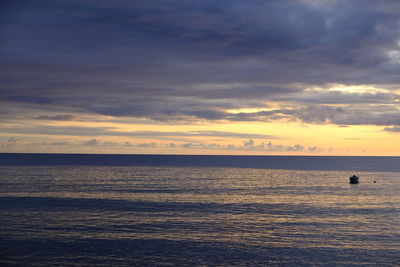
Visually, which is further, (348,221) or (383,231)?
(348,221)

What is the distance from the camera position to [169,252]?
4659 cm

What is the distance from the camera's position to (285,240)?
174 ft

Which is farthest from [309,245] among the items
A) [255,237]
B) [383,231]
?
[383,231]

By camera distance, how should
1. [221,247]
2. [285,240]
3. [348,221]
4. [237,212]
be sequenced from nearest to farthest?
[221,247] < [285,240] < [348,221] < [237,212]

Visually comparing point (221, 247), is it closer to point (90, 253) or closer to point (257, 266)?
point (257, 266)

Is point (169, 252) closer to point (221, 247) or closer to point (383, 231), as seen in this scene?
point (221, 247)

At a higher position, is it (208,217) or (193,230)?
(208,217)

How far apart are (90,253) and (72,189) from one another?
205 feet

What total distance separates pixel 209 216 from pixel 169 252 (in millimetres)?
23228

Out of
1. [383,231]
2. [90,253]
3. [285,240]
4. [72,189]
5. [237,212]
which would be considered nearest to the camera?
[90,253]

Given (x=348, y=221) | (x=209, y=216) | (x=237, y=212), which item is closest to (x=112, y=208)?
(x=209, y=216)

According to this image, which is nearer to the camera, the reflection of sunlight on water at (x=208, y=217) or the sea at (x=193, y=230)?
the sea at (x=193, y=230)

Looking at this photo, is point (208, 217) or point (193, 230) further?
point (208, 217)

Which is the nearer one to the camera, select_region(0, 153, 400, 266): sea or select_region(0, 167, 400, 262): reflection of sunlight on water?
select_region(0, 153, 400, 266): sea
